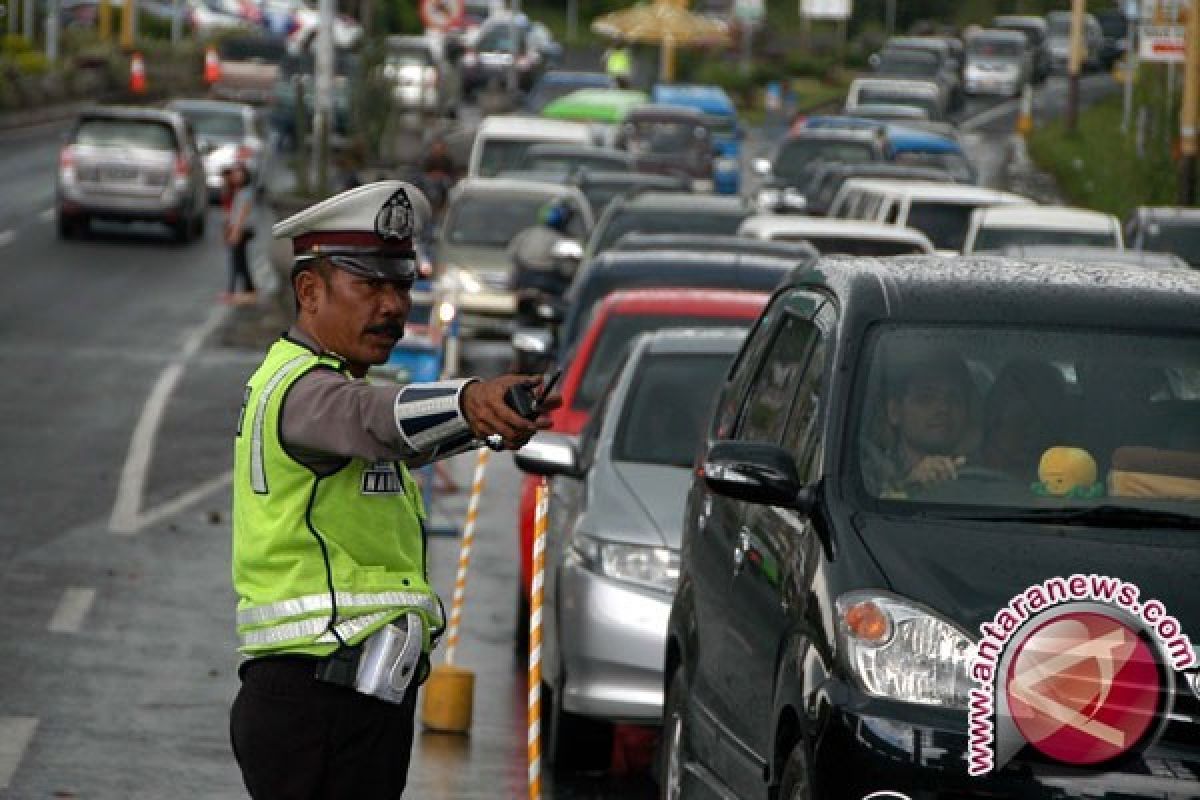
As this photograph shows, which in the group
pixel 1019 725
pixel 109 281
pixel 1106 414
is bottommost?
pixel 109 281

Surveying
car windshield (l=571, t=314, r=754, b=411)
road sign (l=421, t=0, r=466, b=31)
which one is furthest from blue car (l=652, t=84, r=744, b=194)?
car windshield (l=571, t=314, r=754, b=411)

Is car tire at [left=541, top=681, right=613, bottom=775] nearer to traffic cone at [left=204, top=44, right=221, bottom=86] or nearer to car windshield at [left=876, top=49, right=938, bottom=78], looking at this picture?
traffic cone at [left=204, top=44, right=221, bottom=86]

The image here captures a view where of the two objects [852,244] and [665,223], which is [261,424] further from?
[665,223]

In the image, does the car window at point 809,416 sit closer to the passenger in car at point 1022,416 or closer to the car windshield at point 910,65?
the passenger in car at point 1022,416

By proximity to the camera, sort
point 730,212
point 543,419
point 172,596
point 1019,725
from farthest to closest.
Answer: point 730,212
point 172,596
point 1019,725
point 543,419

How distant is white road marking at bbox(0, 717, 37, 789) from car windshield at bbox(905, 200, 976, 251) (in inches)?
677

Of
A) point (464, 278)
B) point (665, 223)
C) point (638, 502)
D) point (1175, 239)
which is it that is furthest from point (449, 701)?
point (464, 278)

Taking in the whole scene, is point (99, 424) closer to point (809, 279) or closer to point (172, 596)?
point (172, 596)

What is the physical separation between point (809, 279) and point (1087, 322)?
1.02 metres

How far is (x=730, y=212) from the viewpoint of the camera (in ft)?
80.8

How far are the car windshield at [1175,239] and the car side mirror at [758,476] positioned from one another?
57.7ft

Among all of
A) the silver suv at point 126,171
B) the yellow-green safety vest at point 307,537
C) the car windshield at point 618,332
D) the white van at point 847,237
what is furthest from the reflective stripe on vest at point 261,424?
the silver suv at point 126,171

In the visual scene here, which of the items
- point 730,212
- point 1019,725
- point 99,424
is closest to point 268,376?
Result: point 1019,725

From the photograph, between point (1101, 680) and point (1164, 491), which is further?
point (1164, 491)
